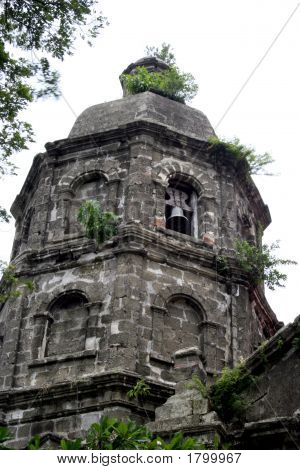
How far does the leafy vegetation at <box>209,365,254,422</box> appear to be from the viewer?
11094 mm

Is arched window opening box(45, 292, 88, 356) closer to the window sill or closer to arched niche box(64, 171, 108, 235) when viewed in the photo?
arched niche box(64, 171, 108, 235)

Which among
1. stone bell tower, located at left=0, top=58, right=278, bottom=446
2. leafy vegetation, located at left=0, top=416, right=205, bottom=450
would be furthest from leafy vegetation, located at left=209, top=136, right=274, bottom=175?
leafy vegetation, located at left=0, top=416, right=205, bottom=450

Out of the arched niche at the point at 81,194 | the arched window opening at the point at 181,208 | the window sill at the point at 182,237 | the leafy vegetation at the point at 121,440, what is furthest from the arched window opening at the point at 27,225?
the leafy vegetation at the point at 121,440

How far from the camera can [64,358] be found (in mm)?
13930

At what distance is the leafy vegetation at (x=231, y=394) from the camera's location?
36.4 ft

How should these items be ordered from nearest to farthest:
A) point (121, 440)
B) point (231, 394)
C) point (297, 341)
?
point (121, 440) < point (297, 341) < point (231, 394)

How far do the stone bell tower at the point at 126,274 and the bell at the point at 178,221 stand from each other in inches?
1.2

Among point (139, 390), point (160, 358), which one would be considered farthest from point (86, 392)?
point (160, 358)

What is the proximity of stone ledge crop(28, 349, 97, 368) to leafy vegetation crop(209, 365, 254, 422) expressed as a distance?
3.12 meters

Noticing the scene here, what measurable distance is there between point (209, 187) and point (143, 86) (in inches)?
158

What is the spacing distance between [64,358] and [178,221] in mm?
4280

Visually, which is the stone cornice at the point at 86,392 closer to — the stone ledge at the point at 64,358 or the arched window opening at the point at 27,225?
the stone ledge at the point at 64,358

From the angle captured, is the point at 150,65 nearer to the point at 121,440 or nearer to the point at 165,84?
the point at 165,84

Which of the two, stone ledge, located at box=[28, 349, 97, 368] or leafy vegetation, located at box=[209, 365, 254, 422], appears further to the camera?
stone ledge, located at box=[28, 349, 97, 368]
